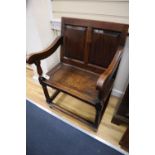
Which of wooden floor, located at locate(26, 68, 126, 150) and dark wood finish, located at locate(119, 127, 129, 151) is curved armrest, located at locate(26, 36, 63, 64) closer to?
wooden floor, located at locate(26, 68, 126, 150)

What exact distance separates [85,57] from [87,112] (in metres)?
0.59

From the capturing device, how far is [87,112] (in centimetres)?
136

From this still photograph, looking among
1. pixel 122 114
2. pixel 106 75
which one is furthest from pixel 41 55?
pixel 122 114

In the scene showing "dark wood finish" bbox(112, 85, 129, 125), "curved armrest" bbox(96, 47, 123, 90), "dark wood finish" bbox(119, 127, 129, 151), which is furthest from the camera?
"dark wood finish" bbox(112, 85, 129, 125)

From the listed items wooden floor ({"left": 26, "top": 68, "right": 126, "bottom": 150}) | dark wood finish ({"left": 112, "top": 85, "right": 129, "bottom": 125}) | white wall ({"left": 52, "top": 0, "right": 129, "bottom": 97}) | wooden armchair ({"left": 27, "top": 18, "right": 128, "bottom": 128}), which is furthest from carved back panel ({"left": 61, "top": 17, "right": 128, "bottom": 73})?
wooden floor ({"left": 26, "top": 68, "right": 126, "bottom": 150})

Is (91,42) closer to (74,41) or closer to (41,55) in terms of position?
(74,41)

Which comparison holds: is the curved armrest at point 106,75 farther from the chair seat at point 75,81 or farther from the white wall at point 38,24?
the white wall at point 38,24

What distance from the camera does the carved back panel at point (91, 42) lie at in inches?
38.2

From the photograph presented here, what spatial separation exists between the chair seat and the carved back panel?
0.06 metres

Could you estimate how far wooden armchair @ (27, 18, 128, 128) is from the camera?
946 mm

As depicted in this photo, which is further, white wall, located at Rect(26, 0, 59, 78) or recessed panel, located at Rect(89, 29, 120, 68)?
white wall, located at Rect(26, 0, 59, 78)
